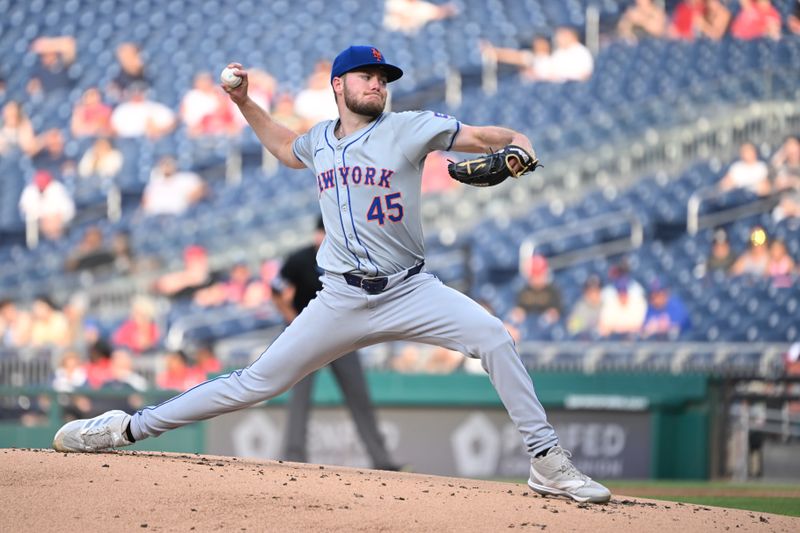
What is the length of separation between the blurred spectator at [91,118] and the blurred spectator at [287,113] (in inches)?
74.6

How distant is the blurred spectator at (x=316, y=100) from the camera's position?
13109 mm

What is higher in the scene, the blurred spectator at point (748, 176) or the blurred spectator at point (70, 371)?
the blurred spectator at point (748, 176)

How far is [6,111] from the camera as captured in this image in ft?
44.7

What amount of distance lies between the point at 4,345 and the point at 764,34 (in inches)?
341

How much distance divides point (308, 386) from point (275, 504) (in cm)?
304

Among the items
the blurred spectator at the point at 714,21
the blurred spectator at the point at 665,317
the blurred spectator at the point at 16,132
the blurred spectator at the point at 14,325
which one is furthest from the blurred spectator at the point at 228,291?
the blurred spectator at the point at 714,21

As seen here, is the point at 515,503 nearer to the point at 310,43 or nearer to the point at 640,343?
the point at 640,343

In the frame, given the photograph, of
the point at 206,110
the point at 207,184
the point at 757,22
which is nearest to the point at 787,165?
the point at 757,22

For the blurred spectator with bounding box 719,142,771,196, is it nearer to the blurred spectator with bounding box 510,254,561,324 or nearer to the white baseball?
the blurred spectator with bounding box 510,254,561,324

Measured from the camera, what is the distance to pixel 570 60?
13.6m

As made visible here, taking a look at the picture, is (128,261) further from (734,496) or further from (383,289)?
(383,289)

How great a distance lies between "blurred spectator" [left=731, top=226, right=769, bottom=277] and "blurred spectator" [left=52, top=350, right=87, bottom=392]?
6.17 meters

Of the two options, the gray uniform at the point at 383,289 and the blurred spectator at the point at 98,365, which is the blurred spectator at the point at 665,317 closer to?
the blurred spectator at the point at 98,365

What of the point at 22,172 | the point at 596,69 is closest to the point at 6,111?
the point at 22,172
